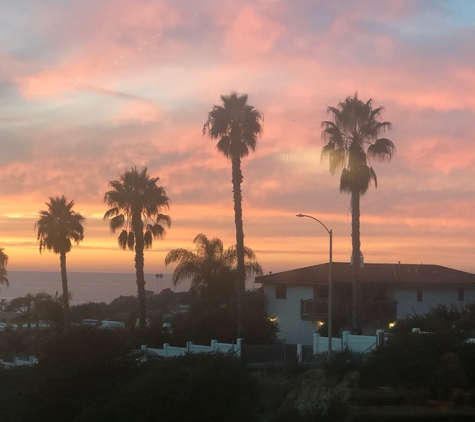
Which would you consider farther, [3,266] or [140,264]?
[3,266]

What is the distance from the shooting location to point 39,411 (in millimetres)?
28969

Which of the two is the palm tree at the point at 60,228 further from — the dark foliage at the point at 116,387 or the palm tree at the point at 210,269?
the dark foliage at the point at 116,387

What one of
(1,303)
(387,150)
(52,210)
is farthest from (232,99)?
(1,303)

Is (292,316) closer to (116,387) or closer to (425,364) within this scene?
(116,387)

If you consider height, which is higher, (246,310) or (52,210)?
(52,210)

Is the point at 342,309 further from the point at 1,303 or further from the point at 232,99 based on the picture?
the point at 1,303

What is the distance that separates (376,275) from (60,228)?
25197 mm

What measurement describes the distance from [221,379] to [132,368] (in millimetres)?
6547

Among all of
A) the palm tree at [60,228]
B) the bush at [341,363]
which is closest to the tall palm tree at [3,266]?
the palm tree at [60,228]

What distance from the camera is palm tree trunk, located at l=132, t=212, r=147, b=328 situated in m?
47.8

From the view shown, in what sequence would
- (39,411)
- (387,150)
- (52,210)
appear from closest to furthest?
1. (39,411)
2. (387,150)
3. (52,210)

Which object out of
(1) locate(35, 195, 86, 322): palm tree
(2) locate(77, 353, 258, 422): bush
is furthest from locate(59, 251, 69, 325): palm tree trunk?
(2) locate(77, 353, 258, 422): bush

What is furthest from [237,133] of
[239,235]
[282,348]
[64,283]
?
[64,283]

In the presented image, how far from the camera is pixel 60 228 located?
5647 cm
